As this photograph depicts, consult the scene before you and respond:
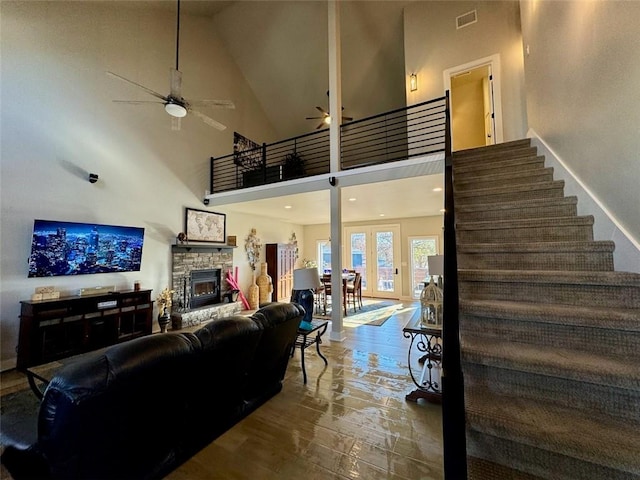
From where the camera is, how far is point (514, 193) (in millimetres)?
2619

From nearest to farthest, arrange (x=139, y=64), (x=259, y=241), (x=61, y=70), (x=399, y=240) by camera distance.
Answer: (x=61, y=70)
(x=139, y=64)
(x=259, y=241)
(x=399, y=240)

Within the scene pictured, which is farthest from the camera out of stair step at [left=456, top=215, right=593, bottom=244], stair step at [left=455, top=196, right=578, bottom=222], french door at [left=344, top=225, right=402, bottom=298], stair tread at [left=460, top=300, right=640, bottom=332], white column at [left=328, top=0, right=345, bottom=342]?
french door at [left=344, top=225, right=402, bottom=298]

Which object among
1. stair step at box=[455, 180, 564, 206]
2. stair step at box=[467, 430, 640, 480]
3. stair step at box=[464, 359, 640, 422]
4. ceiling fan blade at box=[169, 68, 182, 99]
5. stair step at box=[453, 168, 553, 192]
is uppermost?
ceiling fan blade at box=[169, 68, 182, 99]

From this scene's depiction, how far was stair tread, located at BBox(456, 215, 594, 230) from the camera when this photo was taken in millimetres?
2061

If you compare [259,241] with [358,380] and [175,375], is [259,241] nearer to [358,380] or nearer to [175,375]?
[358,380]

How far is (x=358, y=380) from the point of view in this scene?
3031mm

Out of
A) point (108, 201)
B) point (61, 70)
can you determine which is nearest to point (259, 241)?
point (108, 201)

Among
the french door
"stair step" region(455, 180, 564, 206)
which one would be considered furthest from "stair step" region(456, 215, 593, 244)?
the french door

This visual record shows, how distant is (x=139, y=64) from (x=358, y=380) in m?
6.58

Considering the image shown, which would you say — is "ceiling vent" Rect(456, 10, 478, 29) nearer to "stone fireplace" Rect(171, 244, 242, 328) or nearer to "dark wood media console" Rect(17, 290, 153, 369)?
"stone fireplace" Rect(171, 244, 242, 328)

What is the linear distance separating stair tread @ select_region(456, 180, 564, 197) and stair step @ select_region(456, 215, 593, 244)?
46 cm

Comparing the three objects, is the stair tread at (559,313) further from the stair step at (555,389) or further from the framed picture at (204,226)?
the framed picture at (204,226)

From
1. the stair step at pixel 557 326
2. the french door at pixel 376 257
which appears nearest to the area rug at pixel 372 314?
the french door at pixel 376 257

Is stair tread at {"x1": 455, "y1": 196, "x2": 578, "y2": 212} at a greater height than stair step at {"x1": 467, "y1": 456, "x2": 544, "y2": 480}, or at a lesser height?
greater
